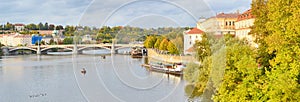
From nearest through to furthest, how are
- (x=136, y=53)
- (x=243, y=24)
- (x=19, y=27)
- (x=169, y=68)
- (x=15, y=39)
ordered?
(x=169, y=68) < (x=243, y=24) < (x=136, y=53) < (x=15, y=39) < (x=19, y=27)

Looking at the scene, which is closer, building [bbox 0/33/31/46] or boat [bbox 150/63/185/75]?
boat [bbox 150/63/185/75]

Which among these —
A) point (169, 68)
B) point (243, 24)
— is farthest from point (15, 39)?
point (243, 24)

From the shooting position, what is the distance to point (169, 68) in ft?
37.8

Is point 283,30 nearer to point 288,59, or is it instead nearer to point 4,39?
point 288,59

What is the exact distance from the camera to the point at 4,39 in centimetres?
3581

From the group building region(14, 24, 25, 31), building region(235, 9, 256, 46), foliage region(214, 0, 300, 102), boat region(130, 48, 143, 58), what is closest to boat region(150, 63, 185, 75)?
building region(235, 9, 256, 46)

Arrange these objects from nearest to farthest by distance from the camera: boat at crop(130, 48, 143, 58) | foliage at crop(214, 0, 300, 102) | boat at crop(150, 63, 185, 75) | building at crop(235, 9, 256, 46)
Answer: foliage at crop(214, 0, 300, 102) < boat at crop(150, 63, 185, 75) < building at crop(235, 9, 256, 46) < boat at crop(130, 48, 143, 58)

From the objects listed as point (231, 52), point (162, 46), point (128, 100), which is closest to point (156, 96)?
point (128, 100)

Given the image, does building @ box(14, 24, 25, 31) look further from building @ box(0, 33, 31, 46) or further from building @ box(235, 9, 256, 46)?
building @ box(235, 9, 256, 46)

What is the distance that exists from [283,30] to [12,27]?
46105 millimetres

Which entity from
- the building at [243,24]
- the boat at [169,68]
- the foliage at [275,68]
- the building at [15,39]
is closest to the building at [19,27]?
the building at [15,39]

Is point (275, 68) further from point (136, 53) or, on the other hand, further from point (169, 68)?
point (136, 53)

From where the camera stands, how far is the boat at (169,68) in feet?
35.6

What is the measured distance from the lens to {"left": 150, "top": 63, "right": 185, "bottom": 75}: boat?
35.6 feet
